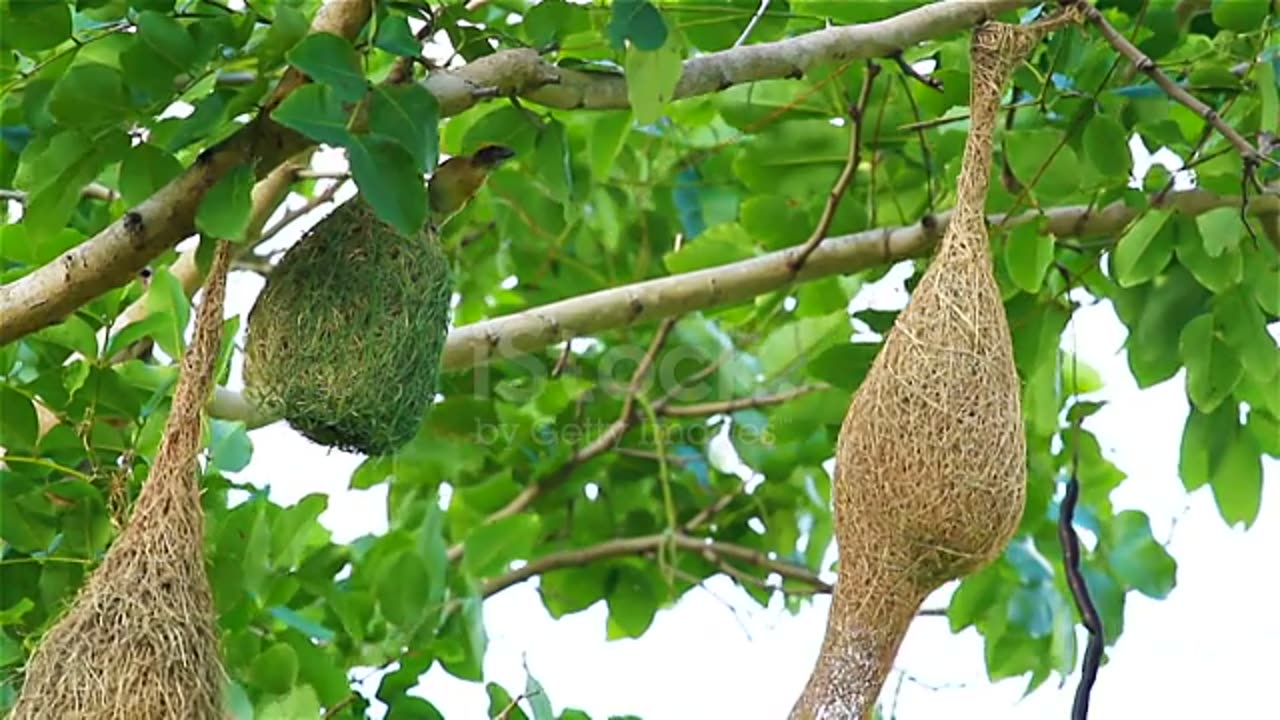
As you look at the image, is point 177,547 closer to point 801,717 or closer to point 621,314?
point 801,717

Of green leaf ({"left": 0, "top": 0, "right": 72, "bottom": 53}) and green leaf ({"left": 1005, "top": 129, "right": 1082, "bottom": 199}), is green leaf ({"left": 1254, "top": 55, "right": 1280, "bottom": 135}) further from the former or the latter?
green leaf ({"left": 0, "top": 0, "right": 72, "bottom": 53})

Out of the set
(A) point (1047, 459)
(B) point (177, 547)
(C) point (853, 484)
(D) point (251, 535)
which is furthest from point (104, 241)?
(A) point (1047, 459)

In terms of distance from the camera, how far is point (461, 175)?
1249mm

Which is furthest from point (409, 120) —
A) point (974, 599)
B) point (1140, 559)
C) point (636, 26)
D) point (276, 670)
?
point (1140, 559)

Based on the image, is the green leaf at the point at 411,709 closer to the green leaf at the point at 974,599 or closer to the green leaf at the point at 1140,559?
the green leaf at the point at 974,599

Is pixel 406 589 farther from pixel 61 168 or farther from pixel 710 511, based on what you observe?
pixel 710 511

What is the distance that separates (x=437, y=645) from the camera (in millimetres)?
1556

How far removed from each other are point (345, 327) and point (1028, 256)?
613 millimetres

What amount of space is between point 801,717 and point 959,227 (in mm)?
331

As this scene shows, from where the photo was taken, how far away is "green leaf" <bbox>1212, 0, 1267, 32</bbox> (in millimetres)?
1586

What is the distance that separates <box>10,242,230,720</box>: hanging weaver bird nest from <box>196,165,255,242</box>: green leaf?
19 millimetres

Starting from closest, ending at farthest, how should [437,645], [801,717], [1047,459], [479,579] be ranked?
[801,717] < [437,645] < [479,579] < [1047,459]

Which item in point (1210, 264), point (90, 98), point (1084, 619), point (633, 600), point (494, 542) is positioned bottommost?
point (633, 600)

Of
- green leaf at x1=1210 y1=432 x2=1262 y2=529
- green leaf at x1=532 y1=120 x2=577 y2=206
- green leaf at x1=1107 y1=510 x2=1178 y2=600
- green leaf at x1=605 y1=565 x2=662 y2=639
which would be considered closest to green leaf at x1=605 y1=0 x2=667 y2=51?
green leaf at x1=532 y1=120 x2=577 y2=206
